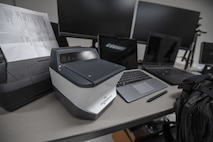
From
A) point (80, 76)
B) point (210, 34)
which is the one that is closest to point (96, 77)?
point (80, 76)

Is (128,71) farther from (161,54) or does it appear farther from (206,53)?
(206,53)

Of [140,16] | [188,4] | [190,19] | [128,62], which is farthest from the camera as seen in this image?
[188,4]

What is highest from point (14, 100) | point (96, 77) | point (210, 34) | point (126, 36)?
point (210, 34)

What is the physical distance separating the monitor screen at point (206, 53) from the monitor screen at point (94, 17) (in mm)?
1258

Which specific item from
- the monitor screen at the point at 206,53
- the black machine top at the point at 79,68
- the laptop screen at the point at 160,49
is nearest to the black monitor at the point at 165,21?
the laptop screen at the point at 160,49

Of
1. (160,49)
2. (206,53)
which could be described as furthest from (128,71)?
(206,53)

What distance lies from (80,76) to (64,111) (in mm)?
184

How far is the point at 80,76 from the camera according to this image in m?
0.41

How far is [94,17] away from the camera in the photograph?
0.91 m

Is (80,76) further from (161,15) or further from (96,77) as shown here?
(161,15)

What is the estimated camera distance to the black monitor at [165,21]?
113cm

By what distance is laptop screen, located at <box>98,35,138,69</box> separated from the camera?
2.90 ft

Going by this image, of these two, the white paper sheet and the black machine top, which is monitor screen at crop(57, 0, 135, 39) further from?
the black machine top

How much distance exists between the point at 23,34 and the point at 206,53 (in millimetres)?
2092
